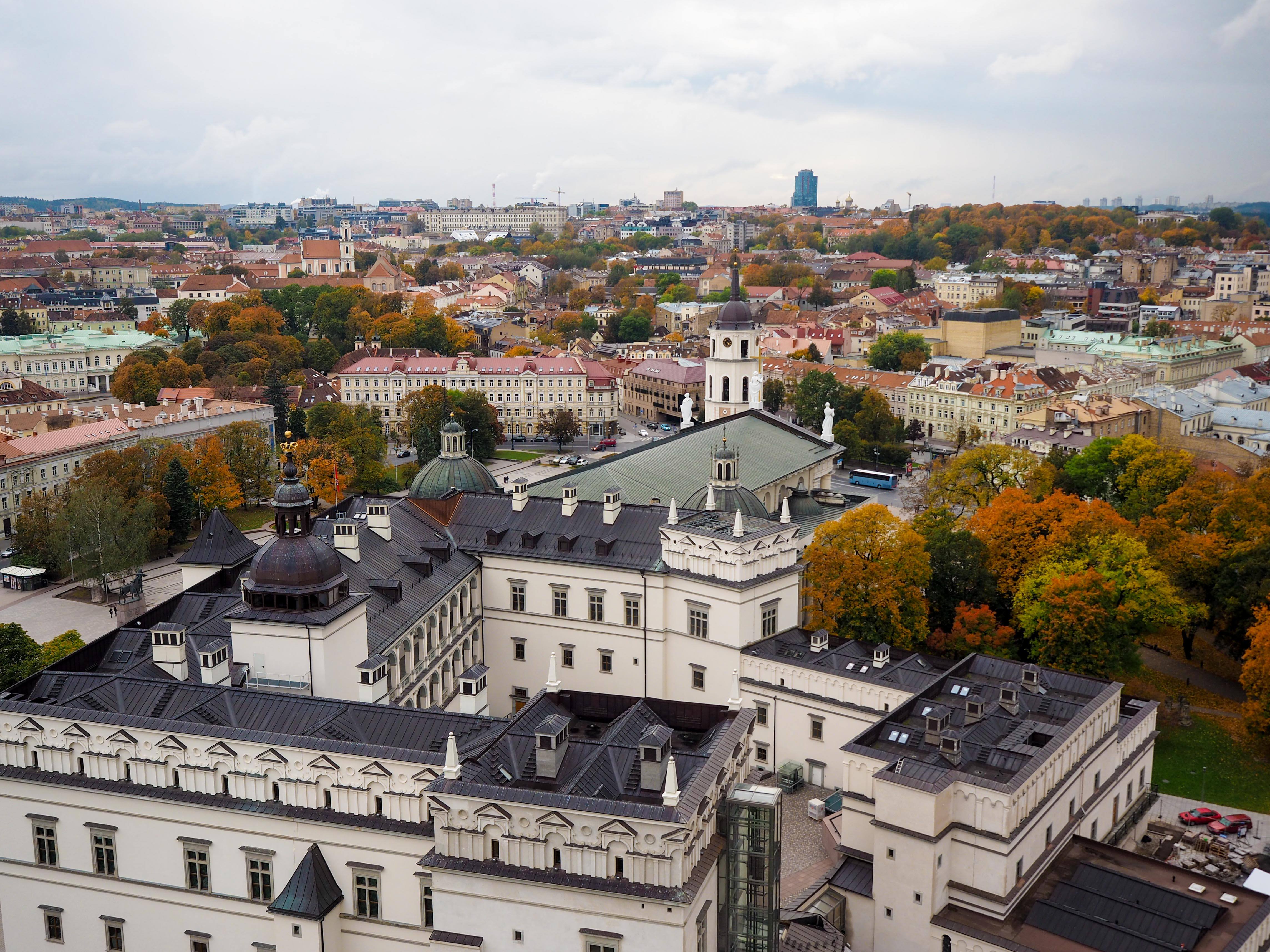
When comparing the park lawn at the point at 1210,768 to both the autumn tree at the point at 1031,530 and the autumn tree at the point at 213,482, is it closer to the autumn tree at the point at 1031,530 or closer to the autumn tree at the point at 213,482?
the autumn tree at the point at 1031,530

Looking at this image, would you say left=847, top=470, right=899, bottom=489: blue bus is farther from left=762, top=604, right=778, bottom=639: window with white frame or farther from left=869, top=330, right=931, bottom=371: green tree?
left=762, top=604, right=778, bottom=639: window with white frame

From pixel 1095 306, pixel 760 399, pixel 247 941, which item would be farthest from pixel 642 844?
pixel 1095 306

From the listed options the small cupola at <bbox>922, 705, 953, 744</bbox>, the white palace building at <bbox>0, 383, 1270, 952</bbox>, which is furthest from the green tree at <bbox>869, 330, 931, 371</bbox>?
the small cupola at <bbox>922, 705, 953, 744</bbox>

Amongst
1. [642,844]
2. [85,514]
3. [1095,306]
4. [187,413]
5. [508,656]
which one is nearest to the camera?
[642,844]

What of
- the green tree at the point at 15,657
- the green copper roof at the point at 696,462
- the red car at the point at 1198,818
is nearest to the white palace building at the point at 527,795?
the red car at the point at 1198,818

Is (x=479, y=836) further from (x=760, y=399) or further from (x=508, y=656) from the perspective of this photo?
(x=760, y=399)
